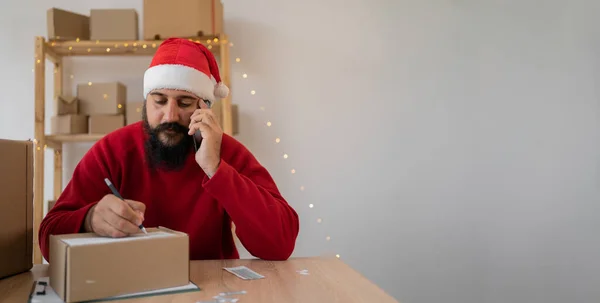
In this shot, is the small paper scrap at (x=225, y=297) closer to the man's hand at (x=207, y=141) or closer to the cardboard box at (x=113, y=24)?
the man's hand at (x=207, y=141)

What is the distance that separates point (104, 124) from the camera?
2.38 metres

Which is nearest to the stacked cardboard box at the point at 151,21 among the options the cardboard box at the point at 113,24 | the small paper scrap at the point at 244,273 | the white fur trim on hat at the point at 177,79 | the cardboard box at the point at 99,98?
the cardboard box at the point at 113,24

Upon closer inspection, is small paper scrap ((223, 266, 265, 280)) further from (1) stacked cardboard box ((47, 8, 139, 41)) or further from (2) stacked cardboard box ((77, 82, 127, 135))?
(1) stacked cardboard box ((47, 8, 139, 41))

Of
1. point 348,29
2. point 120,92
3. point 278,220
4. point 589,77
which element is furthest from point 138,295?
point 589,77

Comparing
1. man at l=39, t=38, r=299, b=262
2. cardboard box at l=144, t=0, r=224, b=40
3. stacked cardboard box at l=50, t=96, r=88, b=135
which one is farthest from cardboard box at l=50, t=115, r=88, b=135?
man at l=39, t=38, r=299, b=262

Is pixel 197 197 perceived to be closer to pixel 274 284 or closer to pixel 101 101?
pixel 274 284

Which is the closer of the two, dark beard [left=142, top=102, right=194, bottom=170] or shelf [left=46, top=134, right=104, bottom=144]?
dark beard [left=142, top=102, right=194, bottom=170]

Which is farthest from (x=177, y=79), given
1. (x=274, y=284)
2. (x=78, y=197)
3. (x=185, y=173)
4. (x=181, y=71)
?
(x=274, y=284)

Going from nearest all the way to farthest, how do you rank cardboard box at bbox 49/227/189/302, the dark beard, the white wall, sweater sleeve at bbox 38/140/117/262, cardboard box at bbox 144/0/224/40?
1. cardboard box at bbox 49/227/189/302
2. sweater sleeve at bbox 38/140/117/262
3. the dark beard
4. cardboard box at bbox 144/0/224/40
5. the white wall

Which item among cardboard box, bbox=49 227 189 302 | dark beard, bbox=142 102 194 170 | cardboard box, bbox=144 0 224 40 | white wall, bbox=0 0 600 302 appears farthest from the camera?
white wall, bbox=0 0 600 302

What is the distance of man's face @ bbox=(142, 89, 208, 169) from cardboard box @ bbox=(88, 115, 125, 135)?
33.2 inches

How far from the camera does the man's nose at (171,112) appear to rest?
156 cm

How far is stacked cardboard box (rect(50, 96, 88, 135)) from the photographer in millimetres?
2357

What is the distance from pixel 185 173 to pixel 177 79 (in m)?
0.29
